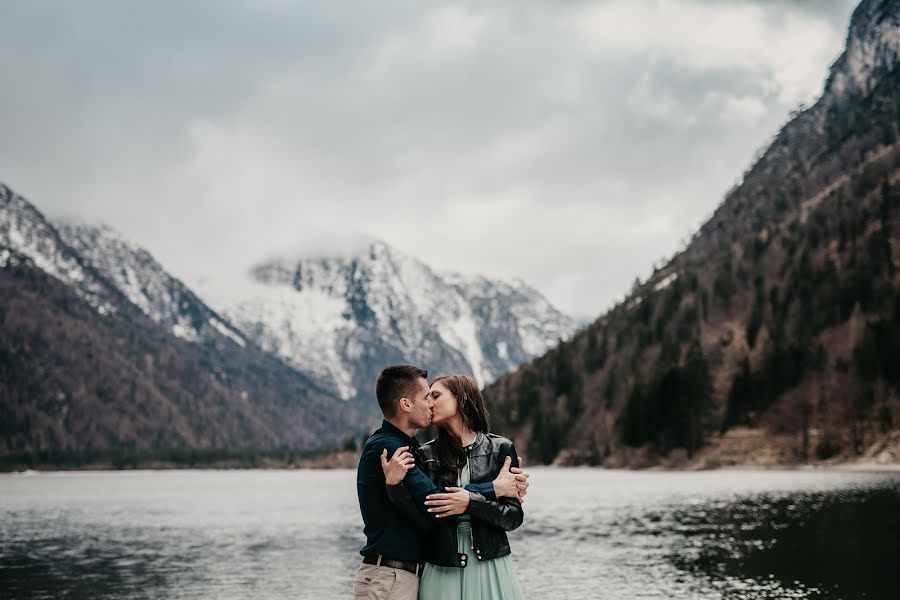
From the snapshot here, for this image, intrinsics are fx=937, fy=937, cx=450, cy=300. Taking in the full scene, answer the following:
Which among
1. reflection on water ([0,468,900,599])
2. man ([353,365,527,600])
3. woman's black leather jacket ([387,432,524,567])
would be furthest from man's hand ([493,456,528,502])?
reflection on water ([0,468,900,599])

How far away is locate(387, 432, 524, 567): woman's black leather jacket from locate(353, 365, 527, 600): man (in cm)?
20

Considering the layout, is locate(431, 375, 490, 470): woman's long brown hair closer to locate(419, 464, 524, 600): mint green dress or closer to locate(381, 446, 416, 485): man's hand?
locate(419, 464, 524, 600): mint green dress

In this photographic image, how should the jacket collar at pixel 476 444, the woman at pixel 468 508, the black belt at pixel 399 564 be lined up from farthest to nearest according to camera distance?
the jacket collar at pixel 476 444 < the black belt at pixel 399 564 < the woman at pixel 468 508

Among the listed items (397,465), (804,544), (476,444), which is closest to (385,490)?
(397,465)

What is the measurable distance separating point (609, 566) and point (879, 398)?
13685 cm

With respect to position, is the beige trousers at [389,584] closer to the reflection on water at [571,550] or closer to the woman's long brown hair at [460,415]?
the woman's long brown hair at [460,415]

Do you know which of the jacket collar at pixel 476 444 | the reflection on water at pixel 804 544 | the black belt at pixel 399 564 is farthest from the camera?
the reflection on water at pixel 804 544

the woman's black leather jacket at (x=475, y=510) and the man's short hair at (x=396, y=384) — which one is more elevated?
the man's short hair at (x=396, y=384)

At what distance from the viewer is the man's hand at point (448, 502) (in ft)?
34.9

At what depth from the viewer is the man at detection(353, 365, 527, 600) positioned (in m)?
11.2

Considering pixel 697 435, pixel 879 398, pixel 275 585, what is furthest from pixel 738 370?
pixel 275 585

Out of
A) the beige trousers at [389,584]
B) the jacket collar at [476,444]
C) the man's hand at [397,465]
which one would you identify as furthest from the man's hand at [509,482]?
the beige trousers at [389,584]

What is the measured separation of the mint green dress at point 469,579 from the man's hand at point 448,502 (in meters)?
0.48

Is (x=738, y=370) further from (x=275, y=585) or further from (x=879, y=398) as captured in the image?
(x=275, y=585)
